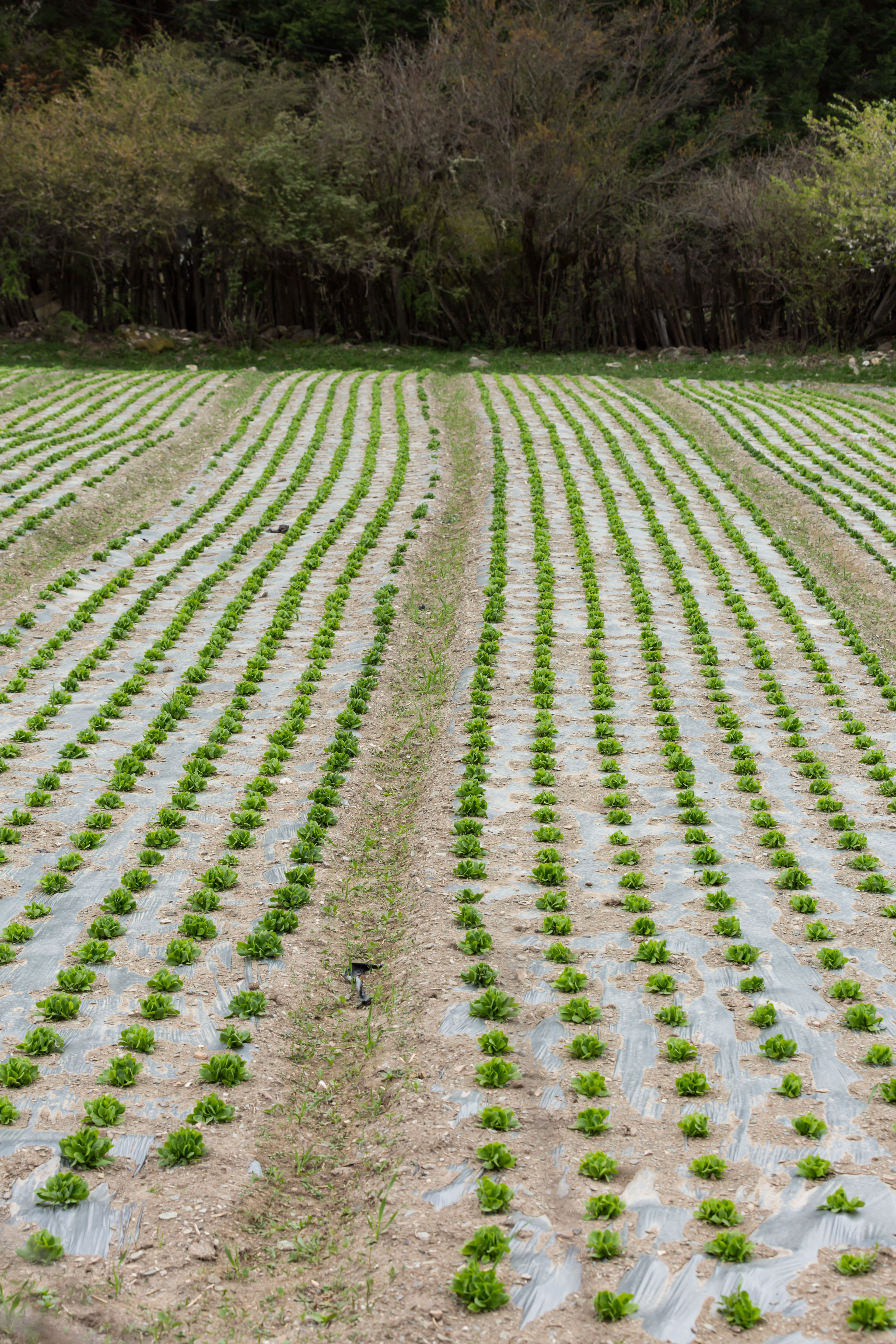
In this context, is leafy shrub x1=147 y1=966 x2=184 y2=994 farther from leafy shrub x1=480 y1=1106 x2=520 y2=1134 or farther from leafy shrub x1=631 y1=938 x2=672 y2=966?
leafy shrub x1=631 y1=938 x2=672 y2=966

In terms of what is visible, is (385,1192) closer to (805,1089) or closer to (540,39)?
(805,1089)

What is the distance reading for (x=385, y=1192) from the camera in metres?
4.45

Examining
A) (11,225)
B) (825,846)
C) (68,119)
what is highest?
(68,119)

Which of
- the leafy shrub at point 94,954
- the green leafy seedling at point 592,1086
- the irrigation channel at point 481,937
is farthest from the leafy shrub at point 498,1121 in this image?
the leafy shrub at point 94,954

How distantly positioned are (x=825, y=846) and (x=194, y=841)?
409 cm

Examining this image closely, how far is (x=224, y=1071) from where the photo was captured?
496cm

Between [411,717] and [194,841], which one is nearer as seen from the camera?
[194,841]

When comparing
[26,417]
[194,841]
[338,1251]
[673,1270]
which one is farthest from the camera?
[26,417]

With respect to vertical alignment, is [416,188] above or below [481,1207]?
above

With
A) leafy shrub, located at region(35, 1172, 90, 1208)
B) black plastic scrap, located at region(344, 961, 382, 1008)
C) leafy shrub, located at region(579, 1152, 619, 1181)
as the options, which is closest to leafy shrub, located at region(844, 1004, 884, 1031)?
leafy shrub, located at region(579, 1152, 619, 1181)

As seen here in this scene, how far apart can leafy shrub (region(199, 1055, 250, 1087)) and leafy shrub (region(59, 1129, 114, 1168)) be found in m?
0.59

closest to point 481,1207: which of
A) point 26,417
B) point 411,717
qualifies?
point 411,717

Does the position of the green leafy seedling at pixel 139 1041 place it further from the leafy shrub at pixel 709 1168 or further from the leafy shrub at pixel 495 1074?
the leafy shrub at pixel 709 1168

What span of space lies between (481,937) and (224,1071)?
1.61 meters
